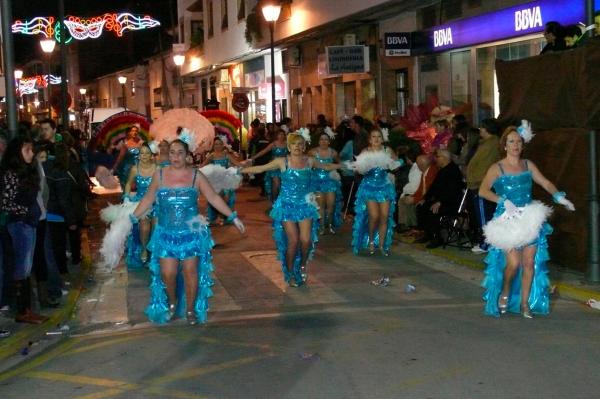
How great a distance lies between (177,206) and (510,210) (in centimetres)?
319

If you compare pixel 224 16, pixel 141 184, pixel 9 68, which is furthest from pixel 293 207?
pixel 224 16

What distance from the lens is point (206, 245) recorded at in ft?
28.5

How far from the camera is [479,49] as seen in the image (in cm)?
1878

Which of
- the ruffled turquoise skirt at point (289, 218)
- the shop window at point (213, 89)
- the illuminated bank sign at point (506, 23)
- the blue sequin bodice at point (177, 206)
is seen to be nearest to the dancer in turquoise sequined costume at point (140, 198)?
the ruffled turquoise skirt at point (289, 218)

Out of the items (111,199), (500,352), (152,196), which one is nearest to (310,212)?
(152,196)

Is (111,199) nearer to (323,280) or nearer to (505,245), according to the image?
(323,280)

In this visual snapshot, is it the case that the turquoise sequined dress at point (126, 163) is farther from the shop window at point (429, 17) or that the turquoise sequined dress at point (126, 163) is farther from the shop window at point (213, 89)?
the shop window at point (213, 89)

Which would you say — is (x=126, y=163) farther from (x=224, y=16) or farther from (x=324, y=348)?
(x=224, y=16)

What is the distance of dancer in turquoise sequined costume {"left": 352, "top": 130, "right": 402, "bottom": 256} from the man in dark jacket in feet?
2.30

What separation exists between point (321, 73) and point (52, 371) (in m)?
20.3

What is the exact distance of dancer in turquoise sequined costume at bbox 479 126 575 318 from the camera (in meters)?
8.65

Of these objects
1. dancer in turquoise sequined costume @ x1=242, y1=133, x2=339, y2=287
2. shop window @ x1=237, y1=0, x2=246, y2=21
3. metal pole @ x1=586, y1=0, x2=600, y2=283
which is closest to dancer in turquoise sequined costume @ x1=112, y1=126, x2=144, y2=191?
dancer in turquoise sequined costume @ x1=242, y1=133, x2=339, y2=287

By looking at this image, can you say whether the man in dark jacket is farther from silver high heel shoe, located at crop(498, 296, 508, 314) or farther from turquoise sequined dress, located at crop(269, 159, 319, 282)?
silver high heel shoe, located at crop(498, 296, 508, 314)

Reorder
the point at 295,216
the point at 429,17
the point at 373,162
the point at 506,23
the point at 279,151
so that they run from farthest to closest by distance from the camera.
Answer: the point at 429,17 → the point at 279,151 → the point at 506,23 → the point at 373,162 → the point at 295,216
